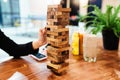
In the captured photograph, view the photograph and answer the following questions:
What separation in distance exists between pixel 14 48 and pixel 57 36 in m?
0.53

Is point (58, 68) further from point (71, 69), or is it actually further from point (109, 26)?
point (109, 26)

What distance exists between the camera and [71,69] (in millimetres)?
967

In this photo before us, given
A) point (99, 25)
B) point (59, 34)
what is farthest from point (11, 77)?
point (99, 25)

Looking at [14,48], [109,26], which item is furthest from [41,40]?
[109,26]

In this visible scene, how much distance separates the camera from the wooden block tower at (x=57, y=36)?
2.69 ft

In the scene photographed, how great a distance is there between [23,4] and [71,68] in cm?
488

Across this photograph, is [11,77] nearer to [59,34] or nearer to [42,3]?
[59,34]

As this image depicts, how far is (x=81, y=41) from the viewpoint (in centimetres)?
123

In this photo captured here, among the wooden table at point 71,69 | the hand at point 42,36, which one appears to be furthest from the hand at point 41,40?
the wooden table at point 71,69

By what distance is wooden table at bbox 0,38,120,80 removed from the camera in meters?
0.86

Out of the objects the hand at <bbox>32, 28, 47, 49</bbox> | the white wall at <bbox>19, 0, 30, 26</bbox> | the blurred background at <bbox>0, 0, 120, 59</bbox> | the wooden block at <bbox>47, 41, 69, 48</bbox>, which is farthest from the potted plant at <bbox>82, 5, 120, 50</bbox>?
the white wall at <bbox>19, 0, 30, 26</bbox>

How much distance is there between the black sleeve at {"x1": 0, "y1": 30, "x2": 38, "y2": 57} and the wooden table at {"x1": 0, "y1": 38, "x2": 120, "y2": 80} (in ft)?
0.15

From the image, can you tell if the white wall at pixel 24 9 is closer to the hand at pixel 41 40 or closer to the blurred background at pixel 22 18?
the blurred background at pixel 22 18

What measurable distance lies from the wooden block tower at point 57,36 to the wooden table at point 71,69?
0.06 meters
